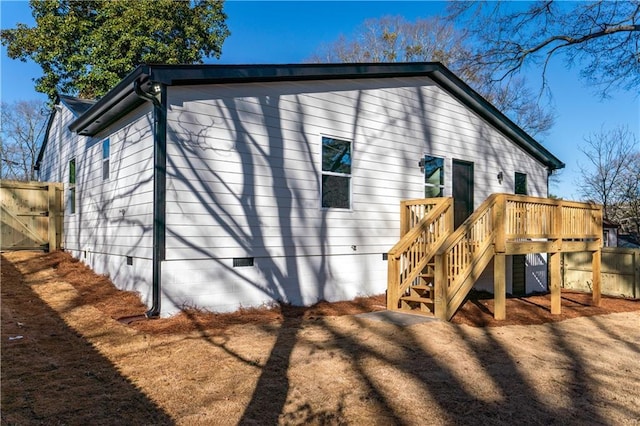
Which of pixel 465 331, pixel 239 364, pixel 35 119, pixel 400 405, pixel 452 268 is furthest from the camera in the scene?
pixel 35 119

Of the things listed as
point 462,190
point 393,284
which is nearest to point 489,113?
point 462,190

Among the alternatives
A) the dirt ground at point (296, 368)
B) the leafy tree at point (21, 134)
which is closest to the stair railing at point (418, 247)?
the dirt ground at point (296, 368)

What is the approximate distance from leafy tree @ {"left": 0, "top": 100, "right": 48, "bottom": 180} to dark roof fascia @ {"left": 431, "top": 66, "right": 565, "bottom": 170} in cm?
2737

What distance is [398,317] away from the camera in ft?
22.2

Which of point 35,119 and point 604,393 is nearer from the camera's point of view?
point 604,393

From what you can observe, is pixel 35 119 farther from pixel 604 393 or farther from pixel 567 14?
pixel 604 393

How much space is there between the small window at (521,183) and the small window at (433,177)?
3.67 m

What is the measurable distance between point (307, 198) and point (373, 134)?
7.13 feet

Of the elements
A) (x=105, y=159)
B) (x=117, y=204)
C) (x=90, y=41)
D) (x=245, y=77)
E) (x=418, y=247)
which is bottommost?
(x=418, y=247)

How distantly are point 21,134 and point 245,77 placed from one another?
1115 inches

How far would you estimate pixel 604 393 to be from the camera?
4301 millimetres

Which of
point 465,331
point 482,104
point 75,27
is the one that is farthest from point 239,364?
point 75,27

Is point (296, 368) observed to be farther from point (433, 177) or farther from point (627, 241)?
point (627, 241)

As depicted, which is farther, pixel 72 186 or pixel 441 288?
pixel 72 186
